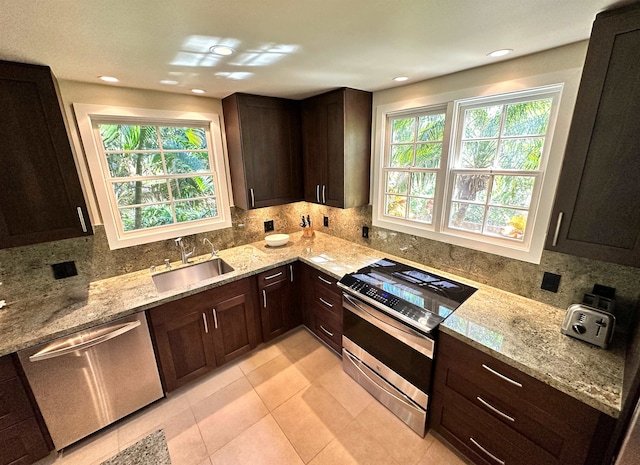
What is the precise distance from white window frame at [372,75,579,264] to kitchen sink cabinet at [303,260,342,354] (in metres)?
0.78

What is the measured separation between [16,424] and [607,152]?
3.32m

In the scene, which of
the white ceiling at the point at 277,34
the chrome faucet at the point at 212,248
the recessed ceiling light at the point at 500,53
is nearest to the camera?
the white ceiling at the point at 277,34

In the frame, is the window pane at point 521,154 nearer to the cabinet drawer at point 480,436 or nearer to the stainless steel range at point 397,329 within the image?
the stainless steel range at point 397,329

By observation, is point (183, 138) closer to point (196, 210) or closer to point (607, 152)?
point (196, 210)

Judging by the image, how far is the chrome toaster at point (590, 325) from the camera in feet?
4.06

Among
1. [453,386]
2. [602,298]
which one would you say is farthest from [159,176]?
[602,298]

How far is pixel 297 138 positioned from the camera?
2.65 m

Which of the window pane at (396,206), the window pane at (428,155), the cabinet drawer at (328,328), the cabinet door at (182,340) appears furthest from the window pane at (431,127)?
the cabinet door at (182,340)

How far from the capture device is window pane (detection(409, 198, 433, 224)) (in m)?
2.17

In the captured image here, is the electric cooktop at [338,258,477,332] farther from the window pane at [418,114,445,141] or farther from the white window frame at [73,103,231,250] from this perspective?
the white window frame at [73,103,231,250]

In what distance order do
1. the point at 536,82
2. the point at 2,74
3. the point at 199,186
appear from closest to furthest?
the point at 2,74
the point at 536,82
the point at 199,186

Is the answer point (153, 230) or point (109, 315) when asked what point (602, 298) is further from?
point (153, 230)

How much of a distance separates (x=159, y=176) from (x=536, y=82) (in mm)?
2789

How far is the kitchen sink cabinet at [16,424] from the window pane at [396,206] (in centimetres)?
274
